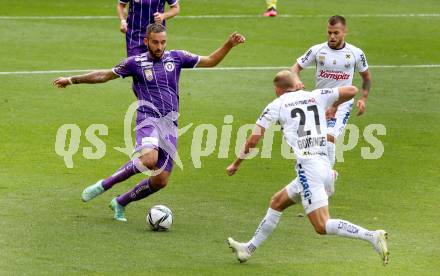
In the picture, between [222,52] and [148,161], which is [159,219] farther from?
[222,52]

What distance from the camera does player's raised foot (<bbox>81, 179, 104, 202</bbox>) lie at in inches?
584

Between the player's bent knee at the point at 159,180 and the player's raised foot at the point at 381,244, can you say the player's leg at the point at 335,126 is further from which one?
the player's raised foot at the point at 381,244

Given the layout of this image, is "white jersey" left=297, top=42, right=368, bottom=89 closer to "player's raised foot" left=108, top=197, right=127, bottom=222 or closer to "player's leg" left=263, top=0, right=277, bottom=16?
"player's raised foot" left=108, top=197, right=127, bottom=222

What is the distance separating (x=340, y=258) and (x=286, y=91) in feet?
6.67

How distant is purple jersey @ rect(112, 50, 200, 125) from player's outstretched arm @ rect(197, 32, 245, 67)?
0.10 meters

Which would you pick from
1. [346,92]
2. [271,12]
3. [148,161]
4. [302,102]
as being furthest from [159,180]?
[271,12]

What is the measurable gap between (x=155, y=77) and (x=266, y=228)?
9.34ft

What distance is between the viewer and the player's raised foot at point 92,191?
14836mm

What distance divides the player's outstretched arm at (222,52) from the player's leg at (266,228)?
239 cm

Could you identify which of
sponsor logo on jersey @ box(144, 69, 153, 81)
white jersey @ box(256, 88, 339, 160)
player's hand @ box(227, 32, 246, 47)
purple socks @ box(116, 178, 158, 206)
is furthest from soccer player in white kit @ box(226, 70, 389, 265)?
sponsor logo on jersey @ box(144, 69, 153, 81)

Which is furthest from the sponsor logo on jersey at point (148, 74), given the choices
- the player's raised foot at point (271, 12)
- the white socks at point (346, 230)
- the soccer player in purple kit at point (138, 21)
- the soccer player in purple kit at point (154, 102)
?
the player's raised foot at point (271, 12)

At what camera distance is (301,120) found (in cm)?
1233

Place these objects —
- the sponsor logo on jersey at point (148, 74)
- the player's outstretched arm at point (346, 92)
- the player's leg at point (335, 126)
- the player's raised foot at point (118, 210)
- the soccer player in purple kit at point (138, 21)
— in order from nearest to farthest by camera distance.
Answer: the player's outstretched arm at point (346, 92)
the sponsor logo on jersey at point (148, 74)
the player's raised foot at point (118, 210)
the player's leg at point (335, 126)
the soccer player in purple kit at point (138, 21)

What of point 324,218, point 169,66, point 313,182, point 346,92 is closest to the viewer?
point 324,218
